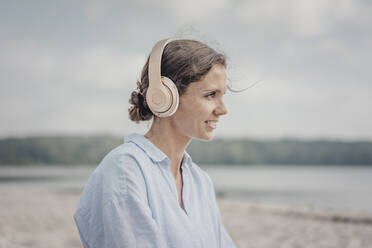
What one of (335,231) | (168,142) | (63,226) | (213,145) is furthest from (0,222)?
(213,145)

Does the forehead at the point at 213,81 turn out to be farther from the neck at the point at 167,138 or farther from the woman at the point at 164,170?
the neck at the point at 167,138

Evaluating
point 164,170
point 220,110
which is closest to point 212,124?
point 220,110

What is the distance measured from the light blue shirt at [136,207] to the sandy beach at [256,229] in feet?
15.5

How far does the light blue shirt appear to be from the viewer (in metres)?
1.60

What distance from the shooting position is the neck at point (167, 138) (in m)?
1.94

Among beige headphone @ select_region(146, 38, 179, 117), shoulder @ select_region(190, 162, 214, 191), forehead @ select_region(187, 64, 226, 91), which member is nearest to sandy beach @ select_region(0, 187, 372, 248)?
shoulder @ select_region(190, 162, 214, 191)

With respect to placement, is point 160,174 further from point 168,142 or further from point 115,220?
point 115,220

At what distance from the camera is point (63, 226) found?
8.99 metres

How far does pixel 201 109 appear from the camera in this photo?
1.88 meters

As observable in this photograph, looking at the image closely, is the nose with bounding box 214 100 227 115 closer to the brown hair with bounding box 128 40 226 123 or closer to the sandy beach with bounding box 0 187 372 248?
the brown hair with bounding box 128 40 226 123

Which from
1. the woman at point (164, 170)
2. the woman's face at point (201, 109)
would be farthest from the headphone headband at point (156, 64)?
the woman's face at point (201, 109)

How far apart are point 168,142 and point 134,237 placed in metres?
0.51

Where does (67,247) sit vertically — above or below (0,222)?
above

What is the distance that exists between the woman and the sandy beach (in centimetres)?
465
